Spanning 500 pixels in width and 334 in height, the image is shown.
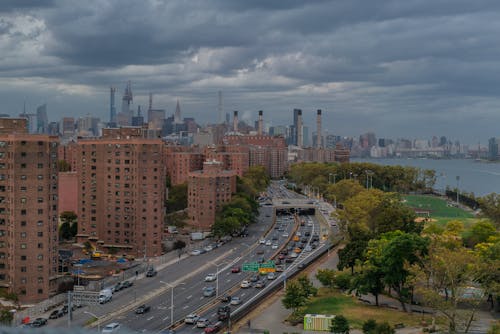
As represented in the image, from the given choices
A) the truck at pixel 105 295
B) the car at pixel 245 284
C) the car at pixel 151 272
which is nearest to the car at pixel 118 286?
the truck at pixel 105 295

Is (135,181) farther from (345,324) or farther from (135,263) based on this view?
(345,324)

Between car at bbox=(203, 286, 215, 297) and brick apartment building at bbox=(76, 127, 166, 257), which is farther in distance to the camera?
brick apartment building at bbox=(76, 127, 166, 257)

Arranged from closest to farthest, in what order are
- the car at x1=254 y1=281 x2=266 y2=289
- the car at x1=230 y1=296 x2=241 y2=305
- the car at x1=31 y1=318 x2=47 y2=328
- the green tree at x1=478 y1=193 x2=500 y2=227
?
the car at x1=31 y1=318 x2=47 y2=328, the car at x1=230 y1=296 x2=241 y2=305, the car at x1=254 y1=281 x2=266 y2=289, the green tree at x1=478 y1=193 x2=500 y2=227

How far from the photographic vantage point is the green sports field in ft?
254

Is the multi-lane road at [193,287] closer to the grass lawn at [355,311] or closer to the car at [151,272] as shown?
the car at [151,272]

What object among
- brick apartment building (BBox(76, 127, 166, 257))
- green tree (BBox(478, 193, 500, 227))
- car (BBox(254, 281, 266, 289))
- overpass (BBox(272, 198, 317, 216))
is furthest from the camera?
overpass (BBox(272, 198, 317, 216))

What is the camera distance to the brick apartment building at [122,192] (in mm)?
52594

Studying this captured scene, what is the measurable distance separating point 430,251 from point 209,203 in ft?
130

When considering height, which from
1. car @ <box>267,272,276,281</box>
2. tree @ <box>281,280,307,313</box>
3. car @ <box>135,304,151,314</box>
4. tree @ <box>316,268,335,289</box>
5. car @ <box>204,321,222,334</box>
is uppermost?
tree @ <box>281,280,307,313</box>

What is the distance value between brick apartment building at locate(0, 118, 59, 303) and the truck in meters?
3.60

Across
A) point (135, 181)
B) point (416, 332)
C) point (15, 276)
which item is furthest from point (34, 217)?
point (416, 332)

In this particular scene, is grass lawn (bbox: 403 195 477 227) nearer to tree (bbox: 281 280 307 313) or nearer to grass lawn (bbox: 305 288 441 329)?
grass lawn (bbox: 305 288 441 329)

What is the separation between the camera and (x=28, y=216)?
38.2 m

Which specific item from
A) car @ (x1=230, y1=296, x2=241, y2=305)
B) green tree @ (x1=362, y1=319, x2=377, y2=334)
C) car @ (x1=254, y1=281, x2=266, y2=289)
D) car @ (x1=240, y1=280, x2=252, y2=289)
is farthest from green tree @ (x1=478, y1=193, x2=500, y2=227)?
green tree @ (x1=362, y1=319, x2=377, y2=334)
